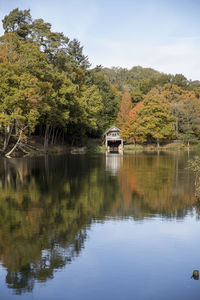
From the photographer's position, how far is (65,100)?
47125mm

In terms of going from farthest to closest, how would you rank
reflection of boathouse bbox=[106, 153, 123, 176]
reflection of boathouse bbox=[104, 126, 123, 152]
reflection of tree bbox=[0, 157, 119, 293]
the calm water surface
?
reflection of boathouse bbox=[104, 126, 123, 152] < reflection of boathouse bbox=[106, 153, 123, 176] < reflection of tree bbox=[0, 157, 119, 293] < the calm water surface

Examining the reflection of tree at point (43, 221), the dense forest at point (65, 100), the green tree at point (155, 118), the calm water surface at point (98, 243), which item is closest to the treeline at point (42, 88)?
the dense forest at point (65, 100)

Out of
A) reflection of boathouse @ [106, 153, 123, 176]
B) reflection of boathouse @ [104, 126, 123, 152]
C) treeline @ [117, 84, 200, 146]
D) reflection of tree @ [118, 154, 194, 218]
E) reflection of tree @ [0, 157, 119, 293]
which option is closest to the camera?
reflection of tree @ [0, 157, 119, 293]

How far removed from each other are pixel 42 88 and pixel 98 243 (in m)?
32.1

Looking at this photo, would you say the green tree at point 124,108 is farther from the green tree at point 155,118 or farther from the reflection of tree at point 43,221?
the reflection of tree at point 43,221

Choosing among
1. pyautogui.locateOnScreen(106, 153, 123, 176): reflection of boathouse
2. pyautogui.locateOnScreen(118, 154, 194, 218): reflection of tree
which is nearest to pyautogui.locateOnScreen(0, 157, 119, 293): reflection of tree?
pyautogui.locateOnScreen(118, 154, 194, 218): reflection of tree

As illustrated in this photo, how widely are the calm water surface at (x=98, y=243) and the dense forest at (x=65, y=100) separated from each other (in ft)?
64.2

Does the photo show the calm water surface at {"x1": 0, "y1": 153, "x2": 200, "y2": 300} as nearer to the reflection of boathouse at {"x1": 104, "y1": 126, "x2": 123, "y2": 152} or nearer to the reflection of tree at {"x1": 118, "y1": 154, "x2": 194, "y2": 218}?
the reflection of tree at {"x1": 118, "y1": 154, "x2": 194, "y2": 218}

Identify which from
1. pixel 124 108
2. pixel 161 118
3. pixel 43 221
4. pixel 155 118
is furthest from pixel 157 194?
pixel 124 108

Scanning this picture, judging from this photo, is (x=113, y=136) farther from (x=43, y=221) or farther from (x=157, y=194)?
(x=43, y=221)

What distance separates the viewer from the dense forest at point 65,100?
117ft

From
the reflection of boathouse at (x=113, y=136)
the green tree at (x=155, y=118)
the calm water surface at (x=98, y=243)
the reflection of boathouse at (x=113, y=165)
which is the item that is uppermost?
the green tree at (x=155, y=118)

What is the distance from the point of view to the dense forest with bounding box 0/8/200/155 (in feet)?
117

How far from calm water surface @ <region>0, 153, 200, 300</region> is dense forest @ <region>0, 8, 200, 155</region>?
19578mm
